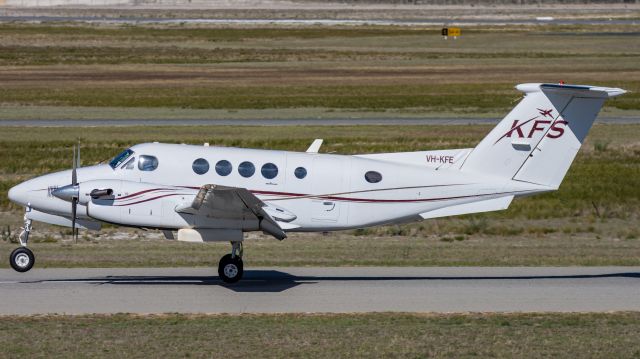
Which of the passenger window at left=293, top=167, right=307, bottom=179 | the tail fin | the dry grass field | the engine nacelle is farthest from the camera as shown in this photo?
the dry grass field

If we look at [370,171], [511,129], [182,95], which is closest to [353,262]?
[370,171]

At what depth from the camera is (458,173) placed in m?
20.1

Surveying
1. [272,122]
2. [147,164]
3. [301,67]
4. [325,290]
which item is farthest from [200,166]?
[301,67]

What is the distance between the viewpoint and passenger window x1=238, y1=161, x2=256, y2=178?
19.6 metres

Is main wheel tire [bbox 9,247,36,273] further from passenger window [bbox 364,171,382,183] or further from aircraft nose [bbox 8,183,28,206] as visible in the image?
passenger window [bbox 364,171,382,183]

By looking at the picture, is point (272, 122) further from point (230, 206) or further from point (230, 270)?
point (230, 206)

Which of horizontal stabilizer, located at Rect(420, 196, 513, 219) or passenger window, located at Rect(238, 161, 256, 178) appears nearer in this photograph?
passenger window, located at Rect(238, 161, 256, 178)

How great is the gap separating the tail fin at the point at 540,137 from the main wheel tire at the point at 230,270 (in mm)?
4606

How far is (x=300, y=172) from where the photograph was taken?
19.8m

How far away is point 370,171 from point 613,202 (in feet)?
50.7

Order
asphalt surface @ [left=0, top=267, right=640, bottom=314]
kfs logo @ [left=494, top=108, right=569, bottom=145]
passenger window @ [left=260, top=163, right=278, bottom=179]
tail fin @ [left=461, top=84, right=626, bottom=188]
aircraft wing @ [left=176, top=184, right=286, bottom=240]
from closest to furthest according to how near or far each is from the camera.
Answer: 1. asphalt surface @ [left=0, top=267, right=640, bottom=314]
2. aircraft wing @ [left=176, top=184, right=286, bottom=240]
3. tail fin @ [left=461, top=84, right=626, bottom=188]
4. kfs logo @ [left=494, top=108, right=569, bottom=145]
5. passenger window @ [left=260, top=163, right=278, bottom=179]

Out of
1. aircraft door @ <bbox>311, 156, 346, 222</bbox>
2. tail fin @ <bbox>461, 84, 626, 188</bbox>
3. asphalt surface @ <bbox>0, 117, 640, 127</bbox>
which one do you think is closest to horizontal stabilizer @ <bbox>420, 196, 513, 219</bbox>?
tail fin @ <bbox>461, 84, 626, 188</bbox>

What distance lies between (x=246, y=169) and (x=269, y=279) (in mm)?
2312

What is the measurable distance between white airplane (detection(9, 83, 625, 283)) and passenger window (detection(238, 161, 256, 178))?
2 centimetres
